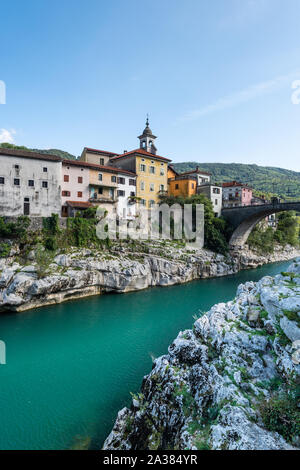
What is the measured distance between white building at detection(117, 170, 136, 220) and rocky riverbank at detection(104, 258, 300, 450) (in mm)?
27854

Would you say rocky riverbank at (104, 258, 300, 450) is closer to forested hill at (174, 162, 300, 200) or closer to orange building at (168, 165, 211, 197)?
orange building at (168, 165, 211, 197)

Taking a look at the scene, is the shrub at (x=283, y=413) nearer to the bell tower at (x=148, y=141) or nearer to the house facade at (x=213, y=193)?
the house facade at (x=213, y=193)

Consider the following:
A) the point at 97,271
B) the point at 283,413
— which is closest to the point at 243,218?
the point at 97,271

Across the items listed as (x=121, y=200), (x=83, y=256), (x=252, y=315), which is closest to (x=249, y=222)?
(x=121, y=200)

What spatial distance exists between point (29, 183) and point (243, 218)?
33.5m

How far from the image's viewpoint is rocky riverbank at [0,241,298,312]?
72.7 feet

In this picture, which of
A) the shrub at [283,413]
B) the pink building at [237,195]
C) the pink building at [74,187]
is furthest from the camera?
the pink building at [237,195]

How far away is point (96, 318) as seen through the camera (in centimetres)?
2127

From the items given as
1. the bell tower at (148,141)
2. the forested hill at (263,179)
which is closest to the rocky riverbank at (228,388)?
the bell tower at (148,141)

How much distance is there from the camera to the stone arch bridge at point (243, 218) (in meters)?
40.2

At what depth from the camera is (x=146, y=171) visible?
40188 mm

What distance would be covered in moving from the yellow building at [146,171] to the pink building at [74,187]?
8.52 meters

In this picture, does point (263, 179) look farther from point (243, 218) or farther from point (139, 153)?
point (139, 153)

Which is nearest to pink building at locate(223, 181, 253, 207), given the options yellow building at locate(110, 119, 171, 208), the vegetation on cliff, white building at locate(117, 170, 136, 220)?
the vegetation on cliff
